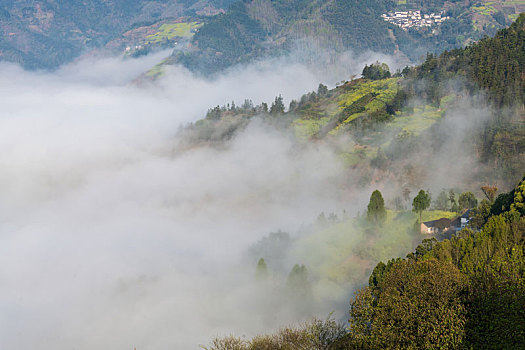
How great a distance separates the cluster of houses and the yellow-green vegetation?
2.61 metres

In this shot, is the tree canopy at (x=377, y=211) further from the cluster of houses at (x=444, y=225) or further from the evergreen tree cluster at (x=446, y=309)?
the evergreen tree cluster at (x=446, y=309)

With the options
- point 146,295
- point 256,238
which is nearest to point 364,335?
point 146,295

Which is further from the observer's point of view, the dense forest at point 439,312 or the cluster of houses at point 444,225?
the cluster of houses at point 444,225

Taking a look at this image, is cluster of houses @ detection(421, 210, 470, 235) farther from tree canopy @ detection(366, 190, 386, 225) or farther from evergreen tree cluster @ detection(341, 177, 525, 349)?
evergreen tree cluster @ detection(341, 177, 525, 349)

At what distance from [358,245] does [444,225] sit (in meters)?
21.5

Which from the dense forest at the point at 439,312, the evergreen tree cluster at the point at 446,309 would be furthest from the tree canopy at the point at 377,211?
the evergreen tree cluster at the point at 446,309

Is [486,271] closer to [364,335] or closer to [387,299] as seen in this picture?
[387,299]

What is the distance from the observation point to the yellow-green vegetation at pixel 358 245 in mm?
129375

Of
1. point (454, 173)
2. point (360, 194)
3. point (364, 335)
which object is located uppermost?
point (364, 335)

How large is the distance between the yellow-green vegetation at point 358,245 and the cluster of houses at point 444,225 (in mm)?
2607

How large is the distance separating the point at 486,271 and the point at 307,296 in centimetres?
6039

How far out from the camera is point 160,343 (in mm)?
126188

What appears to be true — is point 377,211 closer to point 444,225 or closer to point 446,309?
point 444,225

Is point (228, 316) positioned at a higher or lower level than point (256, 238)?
higher
